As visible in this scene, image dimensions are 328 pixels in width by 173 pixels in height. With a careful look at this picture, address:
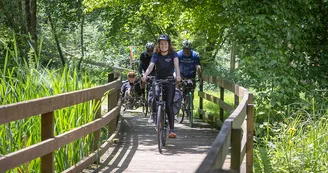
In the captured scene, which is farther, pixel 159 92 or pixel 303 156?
pixel 159 92

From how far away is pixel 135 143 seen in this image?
32.6ft

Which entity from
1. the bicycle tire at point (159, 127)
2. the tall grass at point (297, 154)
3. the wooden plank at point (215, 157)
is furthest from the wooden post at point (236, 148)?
the bicycle tire at point (159, 127)

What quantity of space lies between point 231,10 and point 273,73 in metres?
1.43

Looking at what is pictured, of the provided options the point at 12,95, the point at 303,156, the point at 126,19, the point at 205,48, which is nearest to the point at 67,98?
the point at 12,95

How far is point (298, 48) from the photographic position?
10969 mm

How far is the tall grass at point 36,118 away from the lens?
589cm

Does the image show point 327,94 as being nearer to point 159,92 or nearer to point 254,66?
point 254,66

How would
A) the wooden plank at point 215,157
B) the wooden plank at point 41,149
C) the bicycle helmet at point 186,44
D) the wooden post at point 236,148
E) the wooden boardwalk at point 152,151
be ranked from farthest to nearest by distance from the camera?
1. the bicycle helmet at point 186,44
2. the wooden boardwalk at point 152,151
3. the wooden plank at point 41,149
4. the wooden post at point 236,148
5. the wooden plank at point 215,157

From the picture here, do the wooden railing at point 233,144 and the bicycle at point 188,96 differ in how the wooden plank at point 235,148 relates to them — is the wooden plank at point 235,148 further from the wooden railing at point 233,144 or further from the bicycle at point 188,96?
the bicycle at point 188,96

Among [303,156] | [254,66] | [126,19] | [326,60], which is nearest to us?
[303,156]

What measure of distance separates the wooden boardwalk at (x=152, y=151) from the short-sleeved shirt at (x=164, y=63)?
117 centimetres

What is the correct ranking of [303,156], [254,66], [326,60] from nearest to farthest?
1. [303,156]
2. [254,66]
3. [326,60]

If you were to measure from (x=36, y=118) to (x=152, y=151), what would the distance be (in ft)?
10.2

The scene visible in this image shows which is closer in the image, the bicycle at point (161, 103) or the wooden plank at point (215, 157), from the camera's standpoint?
the wooden plank at point (215, 157)
